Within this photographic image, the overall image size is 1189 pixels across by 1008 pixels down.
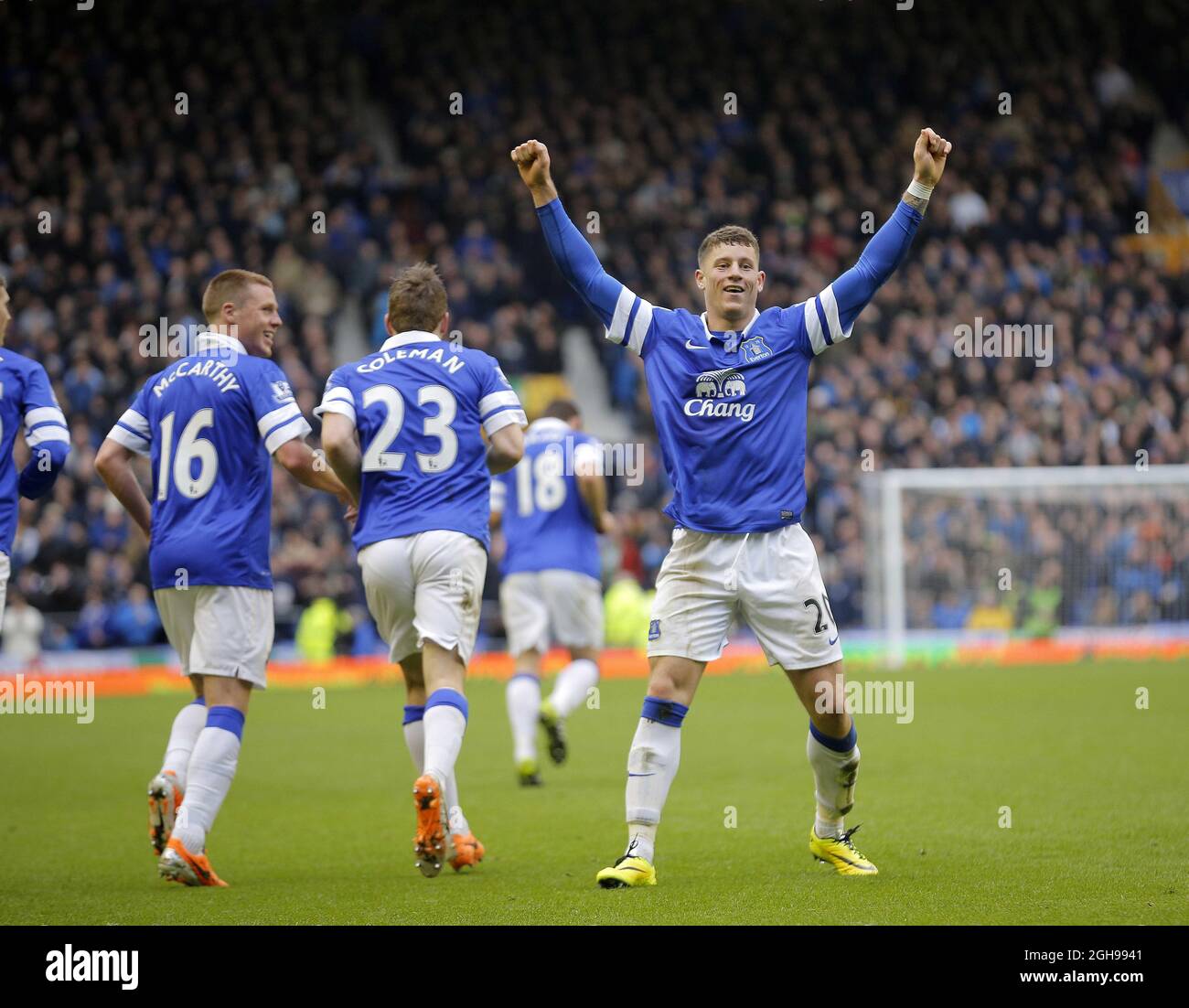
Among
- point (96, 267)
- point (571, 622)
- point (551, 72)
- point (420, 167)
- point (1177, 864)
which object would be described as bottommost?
point (1177, 864)

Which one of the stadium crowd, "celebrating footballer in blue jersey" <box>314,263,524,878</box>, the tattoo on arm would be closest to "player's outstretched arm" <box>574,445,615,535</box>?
"celebrating footballer in blue jersey" <box>314,263,524,878</box>

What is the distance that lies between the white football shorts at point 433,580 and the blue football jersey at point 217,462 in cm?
52

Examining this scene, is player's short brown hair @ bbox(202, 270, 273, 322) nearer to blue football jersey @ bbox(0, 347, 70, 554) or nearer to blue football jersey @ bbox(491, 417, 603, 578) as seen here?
blue football jersey @ bbox(0, 347, 70, 554)

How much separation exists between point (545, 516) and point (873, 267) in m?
5.19

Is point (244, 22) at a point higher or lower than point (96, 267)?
higher

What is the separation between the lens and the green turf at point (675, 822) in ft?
18.0

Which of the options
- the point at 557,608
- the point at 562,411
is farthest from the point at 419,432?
the point at 557,608

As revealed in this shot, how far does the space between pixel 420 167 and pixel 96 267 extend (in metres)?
5.66

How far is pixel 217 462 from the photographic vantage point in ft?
21.4

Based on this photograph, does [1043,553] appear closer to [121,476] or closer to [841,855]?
[841,855]

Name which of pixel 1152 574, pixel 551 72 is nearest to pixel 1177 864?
pixel 1152 574

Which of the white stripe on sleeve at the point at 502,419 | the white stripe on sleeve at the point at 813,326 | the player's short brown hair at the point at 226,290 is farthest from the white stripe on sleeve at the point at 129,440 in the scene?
the white stripe on sleeve at the point at 813,326
